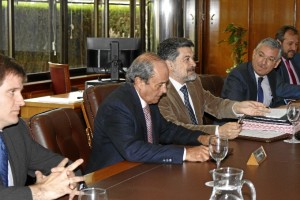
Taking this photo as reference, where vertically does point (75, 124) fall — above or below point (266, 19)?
below

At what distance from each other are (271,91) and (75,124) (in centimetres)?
249

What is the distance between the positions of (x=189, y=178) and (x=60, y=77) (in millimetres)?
4767

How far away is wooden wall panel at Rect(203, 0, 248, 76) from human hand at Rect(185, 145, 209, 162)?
8005mm

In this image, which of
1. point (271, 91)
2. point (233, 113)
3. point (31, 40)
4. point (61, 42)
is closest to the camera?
point (233, 113)

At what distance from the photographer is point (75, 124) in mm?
3131

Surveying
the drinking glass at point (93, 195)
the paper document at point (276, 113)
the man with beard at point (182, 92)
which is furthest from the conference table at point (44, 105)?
the drinking glass at point (93, 195)

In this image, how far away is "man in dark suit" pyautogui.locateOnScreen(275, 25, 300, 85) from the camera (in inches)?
247

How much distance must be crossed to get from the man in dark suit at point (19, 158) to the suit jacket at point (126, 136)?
37cm

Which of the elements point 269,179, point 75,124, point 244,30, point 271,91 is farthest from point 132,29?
point 269,179

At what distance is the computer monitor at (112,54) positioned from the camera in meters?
6.54

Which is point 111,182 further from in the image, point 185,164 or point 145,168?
point 185,164

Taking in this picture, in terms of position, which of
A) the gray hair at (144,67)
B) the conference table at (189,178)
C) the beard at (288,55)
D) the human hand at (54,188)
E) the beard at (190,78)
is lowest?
the conference table at (189,178)

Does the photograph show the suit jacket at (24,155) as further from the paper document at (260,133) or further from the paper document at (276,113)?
the paper document at (276,113)

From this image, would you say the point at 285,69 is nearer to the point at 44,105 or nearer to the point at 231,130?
the point at 44,105
